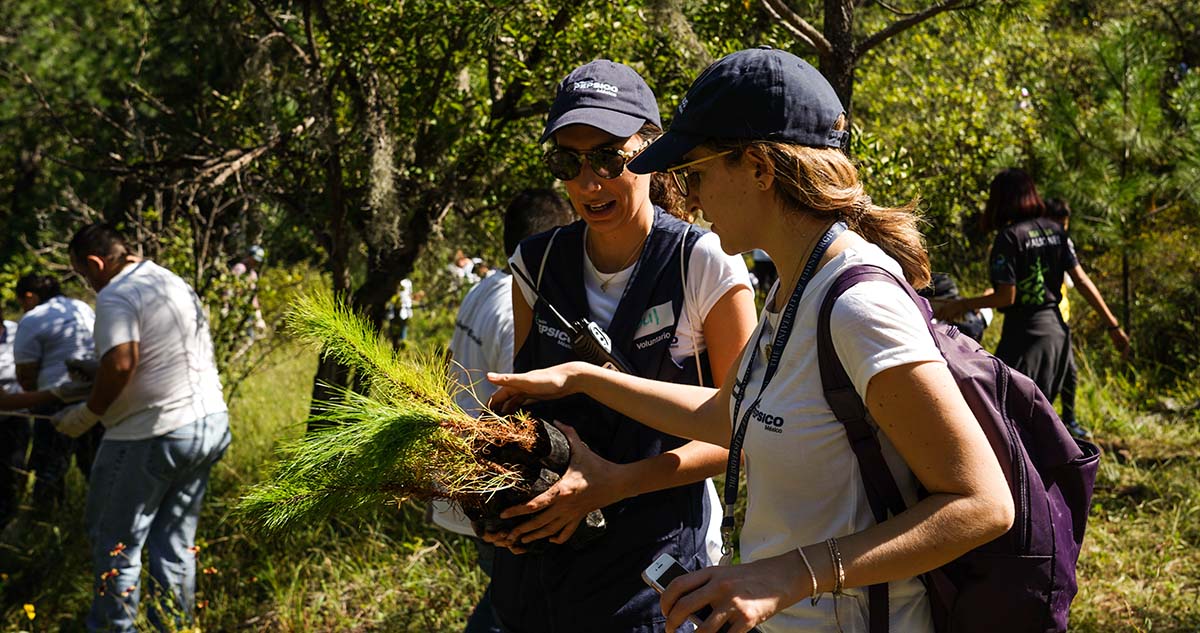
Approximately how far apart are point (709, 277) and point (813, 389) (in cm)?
65

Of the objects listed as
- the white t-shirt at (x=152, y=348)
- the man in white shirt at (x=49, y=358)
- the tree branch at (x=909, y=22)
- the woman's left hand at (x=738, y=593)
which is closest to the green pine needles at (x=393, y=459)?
the woman's left hand at (x=738, y=593)

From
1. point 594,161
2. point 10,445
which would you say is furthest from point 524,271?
point 10,445

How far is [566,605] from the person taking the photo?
83.1 inches

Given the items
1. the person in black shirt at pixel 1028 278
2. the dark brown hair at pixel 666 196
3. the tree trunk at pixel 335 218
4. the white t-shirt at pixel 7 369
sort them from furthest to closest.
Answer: the white t-shirt at pixel 7 369, the person in black shirt at pixel 1028 278, the tree trunk at pixel 335 218, the dark brown hair at pixel 666 196

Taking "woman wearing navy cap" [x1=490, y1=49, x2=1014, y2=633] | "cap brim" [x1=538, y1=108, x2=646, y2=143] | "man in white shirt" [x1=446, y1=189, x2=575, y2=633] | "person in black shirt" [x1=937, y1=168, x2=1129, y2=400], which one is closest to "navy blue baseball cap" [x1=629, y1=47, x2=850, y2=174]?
"woman wearing navy cap" [x1=490, y1=49, x2=1014, y2=633]

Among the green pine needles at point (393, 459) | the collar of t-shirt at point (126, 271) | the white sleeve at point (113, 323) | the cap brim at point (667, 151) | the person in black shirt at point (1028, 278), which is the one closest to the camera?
the cap brim at point (667, 151)

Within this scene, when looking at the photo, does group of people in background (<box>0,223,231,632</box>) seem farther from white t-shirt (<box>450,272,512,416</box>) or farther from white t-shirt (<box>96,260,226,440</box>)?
white t-shirt (<box>450,272,512,416</box>)

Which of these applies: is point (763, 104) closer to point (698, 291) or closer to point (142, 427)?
point (698, 291)

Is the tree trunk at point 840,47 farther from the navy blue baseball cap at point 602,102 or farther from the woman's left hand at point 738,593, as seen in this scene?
the woman's left hand at point 738,593

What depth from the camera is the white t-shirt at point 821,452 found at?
4.69 ft

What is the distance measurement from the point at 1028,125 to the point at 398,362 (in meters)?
8.03

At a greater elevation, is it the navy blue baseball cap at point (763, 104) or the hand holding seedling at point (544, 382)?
the navy blue baseball cap at point (763, 104)

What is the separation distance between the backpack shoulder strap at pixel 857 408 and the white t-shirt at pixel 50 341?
5.88 m

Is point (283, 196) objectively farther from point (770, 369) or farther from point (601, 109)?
point (770, 369)
